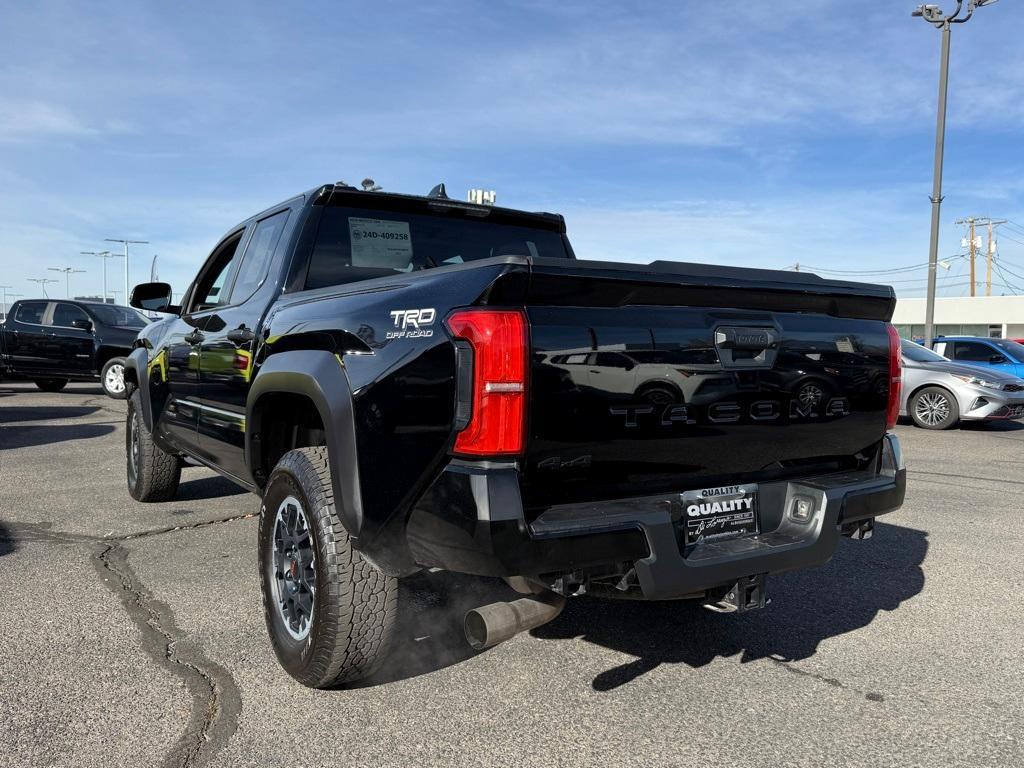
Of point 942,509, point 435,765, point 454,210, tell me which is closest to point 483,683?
point 435,765

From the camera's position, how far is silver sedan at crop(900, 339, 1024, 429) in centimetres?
1187

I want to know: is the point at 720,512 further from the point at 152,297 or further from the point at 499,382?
the point at 152,297

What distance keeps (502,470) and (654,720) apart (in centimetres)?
112

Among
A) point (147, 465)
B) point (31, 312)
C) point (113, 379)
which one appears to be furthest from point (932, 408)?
point (31, 312)

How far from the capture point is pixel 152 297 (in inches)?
208

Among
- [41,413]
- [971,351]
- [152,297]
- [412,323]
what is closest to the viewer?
[412,323]

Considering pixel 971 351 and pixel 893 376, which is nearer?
pixel 893 376

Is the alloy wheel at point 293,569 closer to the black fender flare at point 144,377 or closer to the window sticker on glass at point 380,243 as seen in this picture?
the window sticker on glass at point 380,243

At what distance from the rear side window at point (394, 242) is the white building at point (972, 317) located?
4954cm

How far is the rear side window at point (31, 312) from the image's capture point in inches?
612

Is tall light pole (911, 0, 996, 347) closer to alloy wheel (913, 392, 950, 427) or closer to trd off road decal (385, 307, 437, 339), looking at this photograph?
alloy wheel (913, 392, 950, 427)

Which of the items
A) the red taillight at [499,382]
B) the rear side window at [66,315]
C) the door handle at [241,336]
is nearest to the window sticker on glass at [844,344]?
the red taillight at [499,382]

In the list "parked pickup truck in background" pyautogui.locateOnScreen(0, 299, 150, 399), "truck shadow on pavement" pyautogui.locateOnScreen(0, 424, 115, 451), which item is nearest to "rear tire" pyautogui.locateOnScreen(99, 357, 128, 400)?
"parked pickup truck in background" pyautogui.locateOnScreen(0, 299, 150, 399)

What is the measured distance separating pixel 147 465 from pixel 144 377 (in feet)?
2.15
